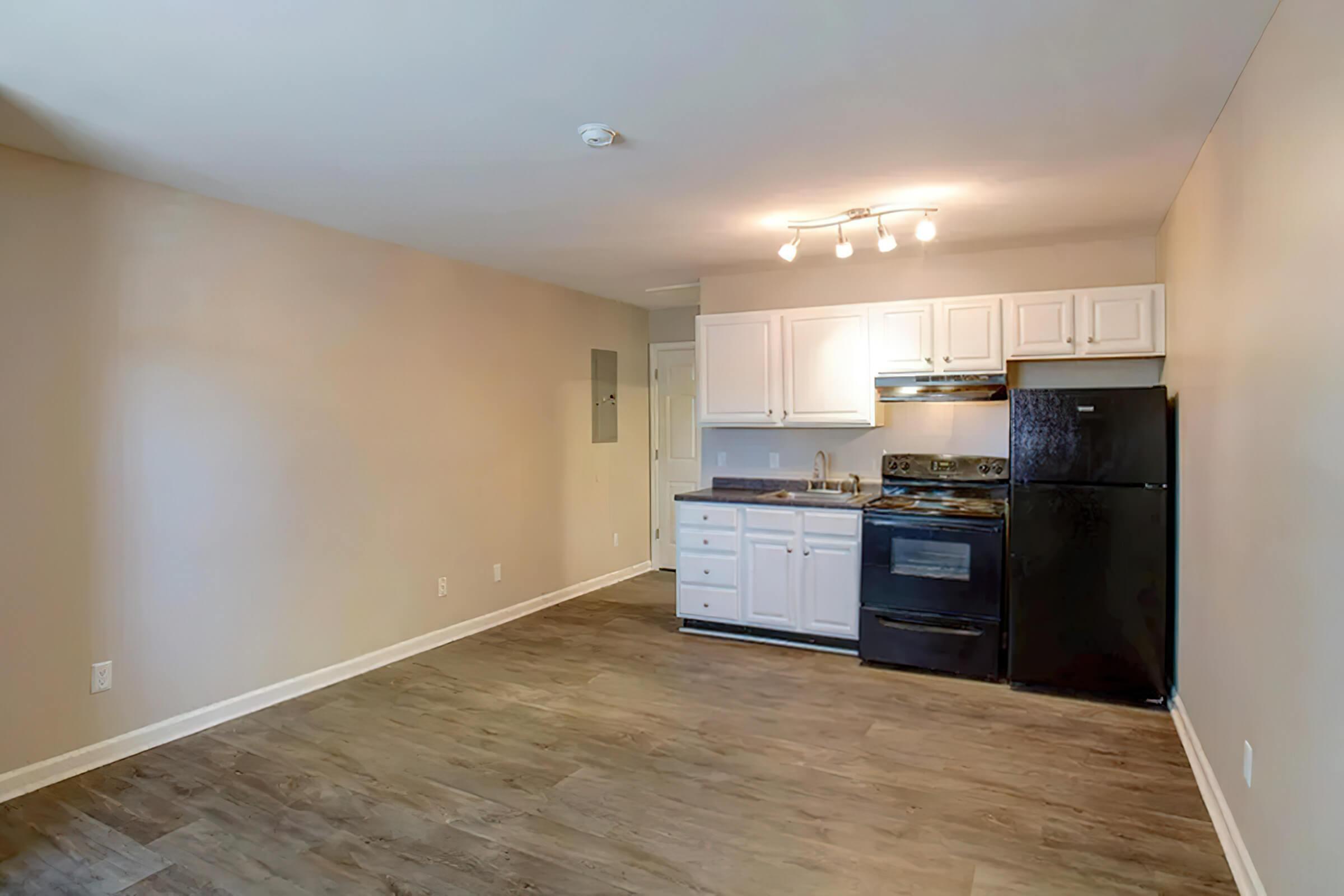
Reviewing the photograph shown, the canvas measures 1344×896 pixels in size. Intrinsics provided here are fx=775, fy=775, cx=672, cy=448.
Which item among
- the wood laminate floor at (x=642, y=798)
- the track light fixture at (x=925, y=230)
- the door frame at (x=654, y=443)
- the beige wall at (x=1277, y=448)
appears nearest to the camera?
the beige wall at (x=1277, y=448)

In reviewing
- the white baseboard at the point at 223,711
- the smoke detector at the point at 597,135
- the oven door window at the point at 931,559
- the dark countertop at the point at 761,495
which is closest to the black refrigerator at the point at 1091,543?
the oven door window at the point at 931,559

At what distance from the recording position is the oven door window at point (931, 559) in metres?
4.20

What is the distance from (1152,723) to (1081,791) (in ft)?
3.06

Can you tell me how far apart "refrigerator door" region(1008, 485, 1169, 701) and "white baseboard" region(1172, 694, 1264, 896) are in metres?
0.33

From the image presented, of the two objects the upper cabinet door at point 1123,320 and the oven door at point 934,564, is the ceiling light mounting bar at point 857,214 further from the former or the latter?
the oven door at point 934,564

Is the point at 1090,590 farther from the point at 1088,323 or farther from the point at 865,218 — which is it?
the point at 865,218

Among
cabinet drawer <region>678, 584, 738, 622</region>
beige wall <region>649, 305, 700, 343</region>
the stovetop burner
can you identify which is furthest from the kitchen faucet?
beige wall <region>649, 305, 700, 343</region>

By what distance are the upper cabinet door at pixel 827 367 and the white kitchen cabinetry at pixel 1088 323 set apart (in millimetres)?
837

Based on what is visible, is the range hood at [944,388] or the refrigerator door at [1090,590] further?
the range hood at [944,388]

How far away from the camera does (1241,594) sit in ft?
7.91

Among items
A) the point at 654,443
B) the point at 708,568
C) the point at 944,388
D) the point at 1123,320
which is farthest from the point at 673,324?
the point at 1123,320

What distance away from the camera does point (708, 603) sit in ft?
16.4

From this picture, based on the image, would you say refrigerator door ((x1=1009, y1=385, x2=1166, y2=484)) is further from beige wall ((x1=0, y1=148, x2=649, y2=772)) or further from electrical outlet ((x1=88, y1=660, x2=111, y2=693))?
electrical outlet ((x1=88, y1=660, x2=111, y2=693))

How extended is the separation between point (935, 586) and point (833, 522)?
68 centimetres
